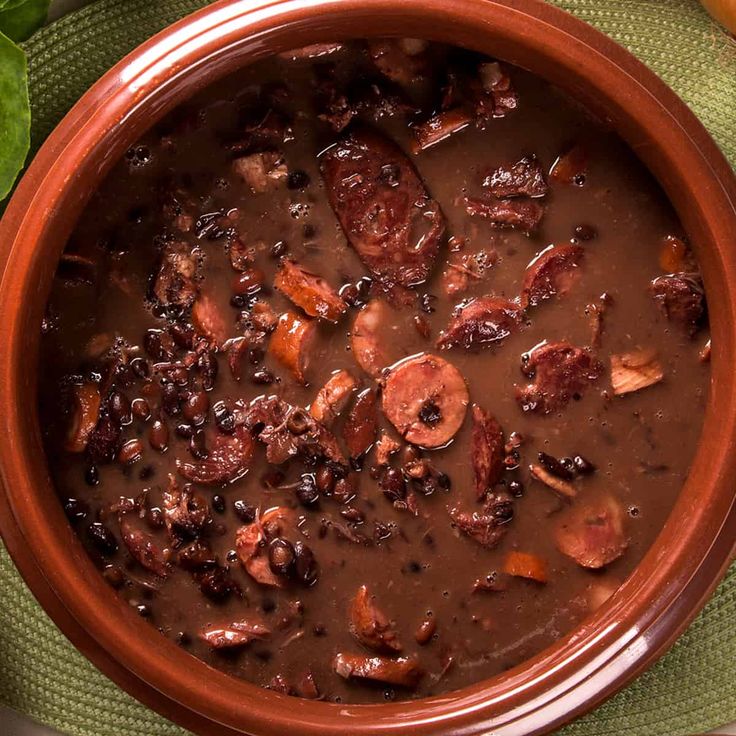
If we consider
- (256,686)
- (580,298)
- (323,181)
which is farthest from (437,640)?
(323,181)

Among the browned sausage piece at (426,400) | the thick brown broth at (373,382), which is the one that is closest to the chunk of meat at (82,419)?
the thick brown broth at (373,382)

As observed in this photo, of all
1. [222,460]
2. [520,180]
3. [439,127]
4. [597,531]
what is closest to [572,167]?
[520,180]

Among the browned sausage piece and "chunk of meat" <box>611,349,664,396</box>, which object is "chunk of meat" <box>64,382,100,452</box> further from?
"chunk of meat" <box>611,349,664,396</box>

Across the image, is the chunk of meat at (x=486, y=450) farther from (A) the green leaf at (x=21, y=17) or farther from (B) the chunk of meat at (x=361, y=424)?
(A) the green leaf at (x=21, y=17)

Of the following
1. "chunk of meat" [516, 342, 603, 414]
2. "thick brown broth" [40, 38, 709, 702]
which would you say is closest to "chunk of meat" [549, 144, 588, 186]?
"thick brown broth" [40, 38, 709, 702]

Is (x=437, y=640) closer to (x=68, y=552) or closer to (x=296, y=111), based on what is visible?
(x=68, y=552)
